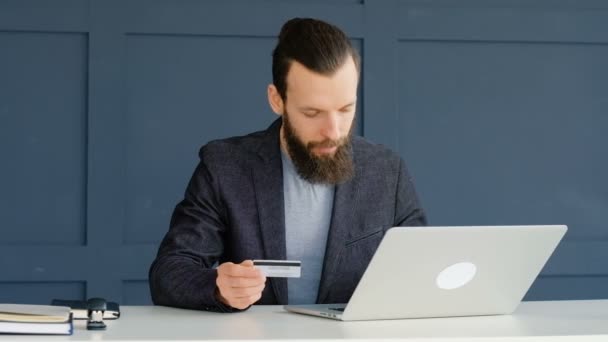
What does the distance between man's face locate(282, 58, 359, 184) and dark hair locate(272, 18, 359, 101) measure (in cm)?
2

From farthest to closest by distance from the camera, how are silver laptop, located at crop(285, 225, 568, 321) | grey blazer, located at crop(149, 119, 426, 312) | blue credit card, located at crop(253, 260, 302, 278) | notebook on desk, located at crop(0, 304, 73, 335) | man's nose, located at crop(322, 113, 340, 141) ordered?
grey blazer, located at crop(149, 119, 426, 312)
man's nose, located at crop(322, 113, 340, 141)
blue credit card, located at crop(253, 260, 302, 278)
silver laptop, located at crop(285, 225, 568, 321)
notebook on desk, located at crop(0, 304, 73, 335)

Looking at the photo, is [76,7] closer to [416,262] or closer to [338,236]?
[338,236]

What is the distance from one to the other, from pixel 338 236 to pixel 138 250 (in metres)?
1.32

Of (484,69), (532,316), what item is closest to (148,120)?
(484,69)

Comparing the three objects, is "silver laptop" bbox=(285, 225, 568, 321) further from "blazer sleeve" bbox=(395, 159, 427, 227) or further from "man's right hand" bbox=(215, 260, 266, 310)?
"blazer sleeve" bbox=(395, 159, 427, 227)

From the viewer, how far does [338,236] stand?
2.49 meters

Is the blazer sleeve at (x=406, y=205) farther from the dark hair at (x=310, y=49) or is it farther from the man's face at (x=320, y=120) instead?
the dark hair at (x=310, y=49)

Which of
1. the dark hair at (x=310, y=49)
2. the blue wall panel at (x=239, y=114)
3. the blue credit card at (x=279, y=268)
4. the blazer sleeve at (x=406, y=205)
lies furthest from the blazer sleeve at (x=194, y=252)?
the blue wall panel at (x=239, y=114)

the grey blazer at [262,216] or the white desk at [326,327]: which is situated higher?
the grey blazer at [262,216]

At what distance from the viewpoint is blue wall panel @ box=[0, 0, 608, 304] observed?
11.9 feet

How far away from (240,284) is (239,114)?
1723mm

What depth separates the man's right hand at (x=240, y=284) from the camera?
80.6 inches

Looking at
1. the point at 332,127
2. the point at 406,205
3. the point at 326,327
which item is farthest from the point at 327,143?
the point at 326,327

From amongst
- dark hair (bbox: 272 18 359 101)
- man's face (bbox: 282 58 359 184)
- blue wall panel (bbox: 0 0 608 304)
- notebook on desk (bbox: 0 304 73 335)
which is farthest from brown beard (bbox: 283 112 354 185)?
blue wall panel (bbox: 0 0 608 304)
